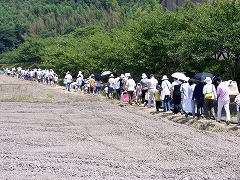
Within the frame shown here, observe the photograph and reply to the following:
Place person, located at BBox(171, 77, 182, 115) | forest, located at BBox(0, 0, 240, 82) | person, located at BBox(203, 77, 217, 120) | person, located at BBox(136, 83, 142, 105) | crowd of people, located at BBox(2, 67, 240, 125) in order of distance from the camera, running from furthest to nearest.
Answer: person, located at BBox(136, 83, 142, 105) → forest, located at BBox(0, 0, 240, 82) → person, located at BBox(171, 77, 182, 115) → person, located at BBox(203, 77, 217, 120) → crowd of people, located at BBox(2, 67, 240, 125)

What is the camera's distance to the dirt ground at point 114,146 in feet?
29.5

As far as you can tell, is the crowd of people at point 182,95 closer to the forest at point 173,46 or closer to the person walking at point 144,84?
the person walking at point 144,84

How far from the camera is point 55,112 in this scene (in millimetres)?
19328

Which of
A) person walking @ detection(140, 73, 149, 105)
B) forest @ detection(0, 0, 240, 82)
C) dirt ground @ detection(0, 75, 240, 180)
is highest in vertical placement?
forest @ detection(0, 0, 240, 82)

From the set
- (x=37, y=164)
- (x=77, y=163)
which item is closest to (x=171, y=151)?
(x=77, y=163)

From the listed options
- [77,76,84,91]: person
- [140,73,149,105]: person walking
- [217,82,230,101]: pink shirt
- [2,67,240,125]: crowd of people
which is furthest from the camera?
[77,76,84,91]: person

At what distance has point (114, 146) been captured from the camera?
11664 millimetres

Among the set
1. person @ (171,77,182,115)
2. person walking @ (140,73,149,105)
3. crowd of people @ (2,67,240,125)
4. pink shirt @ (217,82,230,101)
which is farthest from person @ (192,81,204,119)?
person walking @ (140,73,149,105)

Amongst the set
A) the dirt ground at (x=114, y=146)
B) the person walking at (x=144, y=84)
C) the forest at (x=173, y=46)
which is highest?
the forest at (x=173, y=46)

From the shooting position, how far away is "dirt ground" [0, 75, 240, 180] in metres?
9.00

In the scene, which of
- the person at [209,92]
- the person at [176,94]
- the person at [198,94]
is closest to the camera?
the person at [209,92]

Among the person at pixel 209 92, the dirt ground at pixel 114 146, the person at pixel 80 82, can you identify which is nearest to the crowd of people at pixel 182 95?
the person at pixel 209 92

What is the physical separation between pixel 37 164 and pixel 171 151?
3448 mm

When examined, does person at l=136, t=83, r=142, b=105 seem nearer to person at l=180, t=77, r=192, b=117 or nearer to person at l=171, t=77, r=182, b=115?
person at l=171, t=77, r=182, b=115
